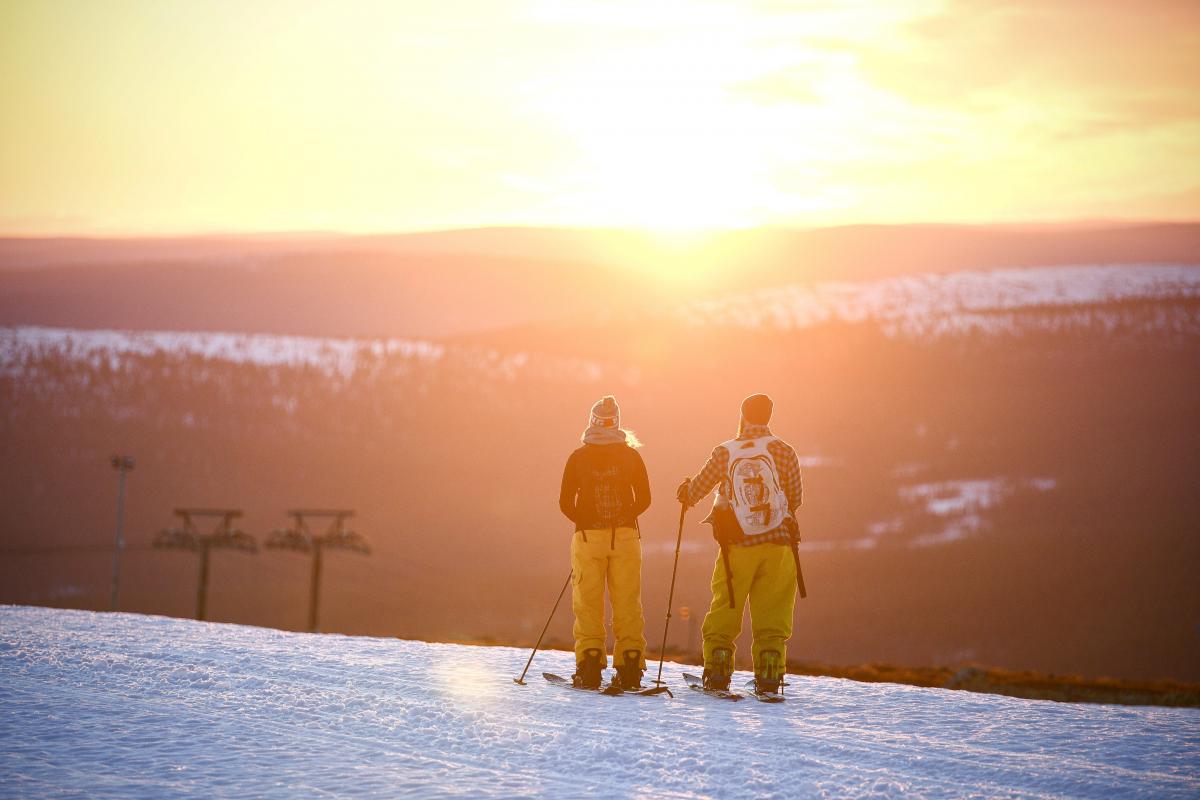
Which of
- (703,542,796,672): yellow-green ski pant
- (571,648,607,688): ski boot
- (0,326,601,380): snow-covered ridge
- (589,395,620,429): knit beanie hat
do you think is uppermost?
(0,326,601,380): snow-covered ridge

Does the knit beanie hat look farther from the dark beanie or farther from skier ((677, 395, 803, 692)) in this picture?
the dark beanie

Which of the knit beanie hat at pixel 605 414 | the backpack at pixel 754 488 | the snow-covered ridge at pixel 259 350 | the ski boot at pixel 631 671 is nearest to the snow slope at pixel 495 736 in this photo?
the ski boot at pixel 631 671

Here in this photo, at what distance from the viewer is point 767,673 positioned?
862 cm

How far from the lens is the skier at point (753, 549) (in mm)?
8625

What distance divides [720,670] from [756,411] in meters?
1.97

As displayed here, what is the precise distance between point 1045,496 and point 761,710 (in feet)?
453

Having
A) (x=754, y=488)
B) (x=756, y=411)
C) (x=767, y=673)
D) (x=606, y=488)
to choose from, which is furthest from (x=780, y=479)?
(x=767, y=673)

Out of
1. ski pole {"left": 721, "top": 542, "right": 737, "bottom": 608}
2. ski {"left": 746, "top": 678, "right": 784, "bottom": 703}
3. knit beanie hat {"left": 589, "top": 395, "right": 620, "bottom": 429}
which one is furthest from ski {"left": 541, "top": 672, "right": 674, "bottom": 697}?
knit beanie hat {"left": 589, "top": 395, "right": 620, "bottom": 429}

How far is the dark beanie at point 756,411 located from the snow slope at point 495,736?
2.10m

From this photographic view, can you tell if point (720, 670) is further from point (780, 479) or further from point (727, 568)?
point (780, 479)

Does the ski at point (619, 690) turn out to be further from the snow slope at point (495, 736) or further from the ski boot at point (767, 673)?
the ski boot at point (767, 673)

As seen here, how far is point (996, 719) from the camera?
817 cm

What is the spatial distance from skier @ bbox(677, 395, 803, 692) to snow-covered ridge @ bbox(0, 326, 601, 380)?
5819 inches

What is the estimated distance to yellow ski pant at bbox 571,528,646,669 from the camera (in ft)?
28.4
